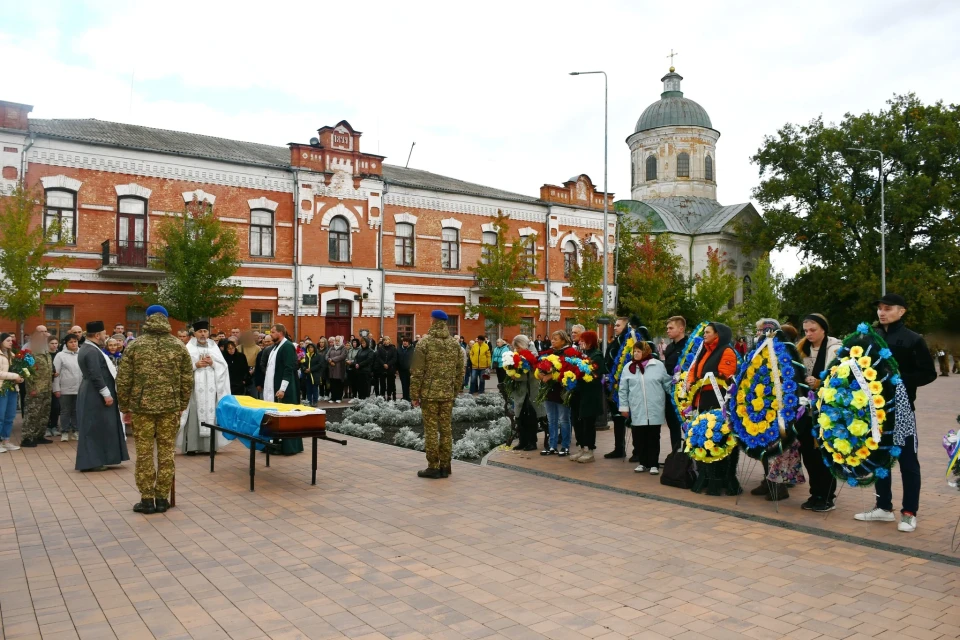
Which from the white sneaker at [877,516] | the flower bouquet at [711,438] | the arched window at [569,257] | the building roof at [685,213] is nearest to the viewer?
the white sneaker at [877,516]

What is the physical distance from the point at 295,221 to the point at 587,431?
2078 cm

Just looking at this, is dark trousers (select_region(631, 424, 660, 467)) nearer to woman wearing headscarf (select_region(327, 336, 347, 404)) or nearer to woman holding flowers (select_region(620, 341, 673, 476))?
woman holding flowers (select_region(620, 341, 673, 476))

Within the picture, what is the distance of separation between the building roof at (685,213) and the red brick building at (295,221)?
14353 mm

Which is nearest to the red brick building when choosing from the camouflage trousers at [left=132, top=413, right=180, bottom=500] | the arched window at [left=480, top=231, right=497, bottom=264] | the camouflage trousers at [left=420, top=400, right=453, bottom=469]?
the arched window at [left=480, top=231, right=497, bottom=264]

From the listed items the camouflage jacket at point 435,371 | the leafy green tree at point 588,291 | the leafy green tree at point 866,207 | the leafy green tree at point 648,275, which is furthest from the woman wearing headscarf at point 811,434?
the leafy green tree at point 866,207

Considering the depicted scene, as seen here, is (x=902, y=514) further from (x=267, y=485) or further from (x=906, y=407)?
(x=267, y=485)

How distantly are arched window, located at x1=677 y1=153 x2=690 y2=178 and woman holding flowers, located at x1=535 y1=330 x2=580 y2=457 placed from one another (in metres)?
46.0

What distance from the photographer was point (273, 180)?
92.4 feet

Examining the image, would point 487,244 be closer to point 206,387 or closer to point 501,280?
point 501,280

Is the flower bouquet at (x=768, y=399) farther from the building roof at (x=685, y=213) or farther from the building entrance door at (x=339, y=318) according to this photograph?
the building roof at (x=685, y=213)

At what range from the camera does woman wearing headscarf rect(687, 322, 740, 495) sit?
27.2 feet

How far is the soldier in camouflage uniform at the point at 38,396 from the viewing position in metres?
12.0

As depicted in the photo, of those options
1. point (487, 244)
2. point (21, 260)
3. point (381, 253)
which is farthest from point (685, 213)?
point (21, 260)

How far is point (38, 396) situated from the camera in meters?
12.0
